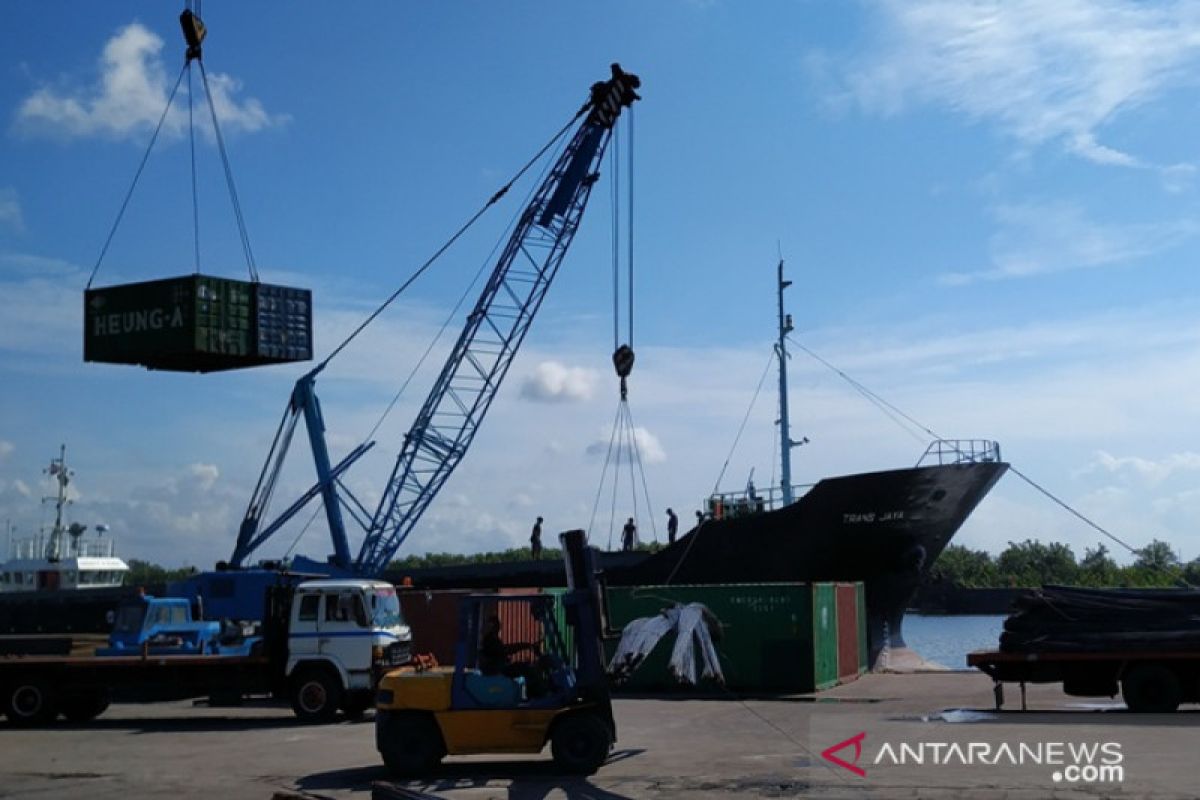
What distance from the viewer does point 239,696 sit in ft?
75.6

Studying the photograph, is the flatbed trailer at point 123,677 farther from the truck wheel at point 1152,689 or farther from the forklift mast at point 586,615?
the truck wheel at point 1152,689

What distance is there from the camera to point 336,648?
2220 cm

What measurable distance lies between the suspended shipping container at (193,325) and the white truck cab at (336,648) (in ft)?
58.6

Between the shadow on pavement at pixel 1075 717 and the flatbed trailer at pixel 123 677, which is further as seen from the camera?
the flatbed trailer at pixel 123 677

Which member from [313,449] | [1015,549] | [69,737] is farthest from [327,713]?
[1015,549]

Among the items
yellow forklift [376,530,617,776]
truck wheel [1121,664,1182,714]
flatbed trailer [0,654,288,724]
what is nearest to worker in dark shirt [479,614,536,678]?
yellow forklift [376,530,617,776]

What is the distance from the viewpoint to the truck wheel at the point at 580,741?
14.7 m

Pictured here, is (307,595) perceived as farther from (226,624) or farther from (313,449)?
(313,449)

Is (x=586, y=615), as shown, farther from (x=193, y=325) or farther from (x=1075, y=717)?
(x=193, y=325)

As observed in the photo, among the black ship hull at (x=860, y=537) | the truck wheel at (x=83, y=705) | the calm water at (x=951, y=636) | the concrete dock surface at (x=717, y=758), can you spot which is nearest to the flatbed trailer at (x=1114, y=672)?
the concrete dock surface at (x=717, y=758)

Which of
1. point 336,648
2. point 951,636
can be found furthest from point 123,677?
point 951,636

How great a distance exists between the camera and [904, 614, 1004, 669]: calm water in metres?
55.0

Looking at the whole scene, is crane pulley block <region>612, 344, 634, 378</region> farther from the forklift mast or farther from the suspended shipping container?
the forklift mast

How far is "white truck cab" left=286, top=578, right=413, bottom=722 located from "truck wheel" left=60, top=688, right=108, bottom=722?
400 centimetres
